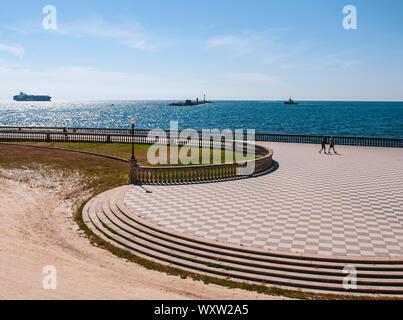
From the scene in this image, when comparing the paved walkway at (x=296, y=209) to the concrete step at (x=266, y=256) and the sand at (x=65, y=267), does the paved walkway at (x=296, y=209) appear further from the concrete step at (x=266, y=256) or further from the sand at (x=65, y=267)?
the sand at (x=65, y=267)

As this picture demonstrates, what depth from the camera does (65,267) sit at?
460 inches

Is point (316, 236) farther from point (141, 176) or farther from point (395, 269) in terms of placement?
point (141, 176)

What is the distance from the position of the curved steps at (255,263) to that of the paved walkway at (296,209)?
0.49 meters

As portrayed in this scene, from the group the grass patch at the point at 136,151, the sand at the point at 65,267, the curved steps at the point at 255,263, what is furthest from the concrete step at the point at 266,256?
the grass patch at the point at 136,151

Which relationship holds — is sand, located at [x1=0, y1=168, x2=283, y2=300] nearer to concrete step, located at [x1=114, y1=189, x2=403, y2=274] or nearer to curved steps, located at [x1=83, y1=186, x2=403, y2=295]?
curved steps, located at [x1=83, y1=186, x2=403, y2=295]

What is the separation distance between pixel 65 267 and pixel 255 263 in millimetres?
6103

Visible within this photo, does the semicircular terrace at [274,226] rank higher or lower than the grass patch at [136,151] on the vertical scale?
lower

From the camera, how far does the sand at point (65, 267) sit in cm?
991

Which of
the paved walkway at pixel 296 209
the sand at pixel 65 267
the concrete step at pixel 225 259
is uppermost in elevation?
the paved walkway at pixel 296 209

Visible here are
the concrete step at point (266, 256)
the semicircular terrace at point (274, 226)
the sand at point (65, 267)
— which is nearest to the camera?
the sand at point (65, 267)

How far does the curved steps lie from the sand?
2.77ft

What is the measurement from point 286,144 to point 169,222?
88.3 ft

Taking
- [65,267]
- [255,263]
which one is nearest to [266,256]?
[255,263]
